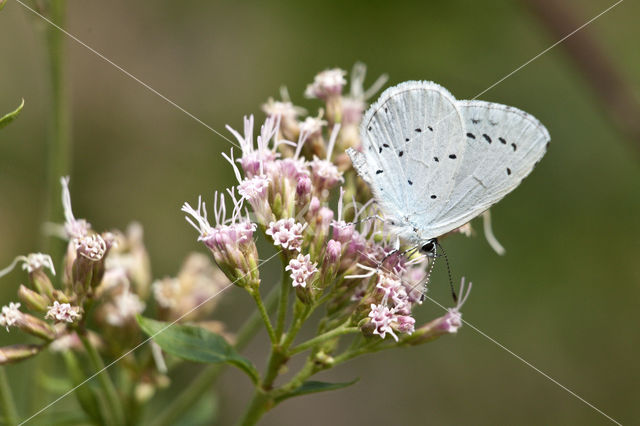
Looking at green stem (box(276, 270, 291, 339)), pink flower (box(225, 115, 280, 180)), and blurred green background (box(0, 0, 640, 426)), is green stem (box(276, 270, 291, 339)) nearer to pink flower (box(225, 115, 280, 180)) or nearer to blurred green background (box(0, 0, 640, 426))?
pink flower (box(225, 115, 280, 180))

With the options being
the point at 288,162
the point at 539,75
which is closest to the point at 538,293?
the point at 539,75

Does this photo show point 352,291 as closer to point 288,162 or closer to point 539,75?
point 288,162

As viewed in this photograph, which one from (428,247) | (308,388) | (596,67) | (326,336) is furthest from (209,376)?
(596,67)

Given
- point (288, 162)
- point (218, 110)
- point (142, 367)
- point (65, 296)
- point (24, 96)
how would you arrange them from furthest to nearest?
point (218, 110) → point (24, 96) → point (142, 367) → point (288, 162) → point (65, 296)

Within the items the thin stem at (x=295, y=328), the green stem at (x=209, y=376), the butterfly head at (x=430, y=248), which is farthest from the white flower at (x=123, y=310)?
the butterfly head at (x=430, y=248)

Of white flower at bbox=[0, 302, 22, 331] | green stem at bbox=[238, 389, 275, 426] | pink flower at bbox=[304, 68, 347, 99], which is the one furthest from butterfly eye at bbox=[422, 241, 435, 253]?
white flower at bbox=[0, 302, 22, 331]

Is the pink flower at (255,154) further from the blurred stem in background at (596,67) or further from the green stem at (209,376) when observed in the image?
the blurred stem in background at (596,67)

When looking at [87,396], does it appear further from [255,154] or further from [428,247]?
[428,247]
